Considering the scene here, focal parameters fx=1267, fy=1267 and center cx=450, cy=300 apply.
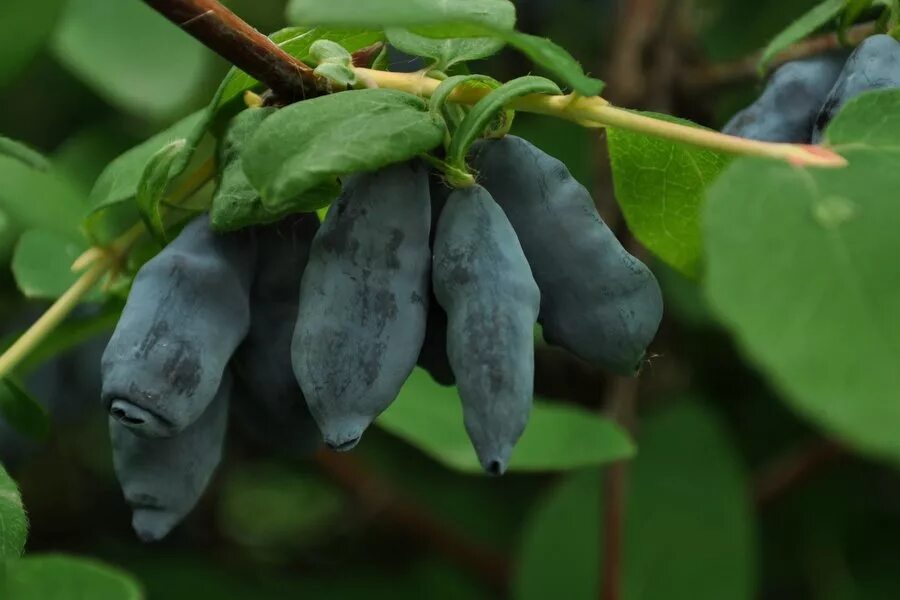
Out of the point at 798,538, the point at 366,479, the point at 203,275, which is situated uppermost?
the point at 203,275

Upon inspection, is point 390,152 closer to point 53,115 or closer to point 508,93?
point 508,93

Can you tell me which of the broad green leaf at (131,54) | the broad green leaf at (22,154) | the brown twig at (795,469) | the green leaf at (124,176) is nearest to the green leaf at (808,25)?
→ the green leaf at (124,176)

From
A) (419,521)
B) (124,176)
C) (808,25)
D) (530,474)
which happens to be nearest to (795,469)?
(530,474)

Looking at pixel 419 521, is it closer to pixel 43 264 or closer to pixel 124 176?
pixel 43 264

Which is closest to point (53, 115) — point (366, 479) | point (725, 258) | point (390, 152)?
point (366, 479)

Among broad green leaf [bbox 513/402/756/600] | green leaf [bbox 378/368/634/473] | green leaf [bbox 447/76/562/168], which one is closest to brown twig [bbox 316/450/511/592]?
broad green leaf [bbox 513/402/756/600]
